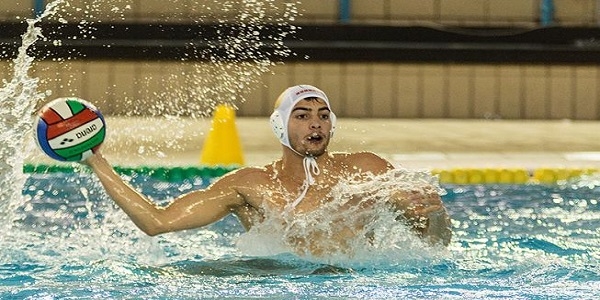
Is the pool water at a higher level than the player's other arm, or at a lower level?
Answer: lower

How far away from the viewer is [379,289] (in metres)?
3.94

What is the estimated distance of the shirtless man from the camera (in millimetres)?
4148

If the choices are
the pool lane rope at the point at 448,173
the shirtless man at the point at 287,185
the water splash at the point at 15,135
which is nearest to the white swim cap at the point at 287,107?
the shirtless man at the point at 287,185

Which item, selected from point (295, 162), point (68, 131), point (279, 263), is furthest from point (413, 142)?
point (68, 131)

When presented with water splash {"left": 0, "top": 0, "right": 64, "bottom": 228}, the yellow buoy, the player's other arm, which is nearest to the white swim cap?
the player's other arm

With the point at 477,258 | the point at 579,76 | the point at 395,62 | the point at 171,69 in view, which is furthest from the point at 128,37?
the point at 477,258

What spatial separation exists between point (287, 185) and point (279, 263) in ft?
0.94

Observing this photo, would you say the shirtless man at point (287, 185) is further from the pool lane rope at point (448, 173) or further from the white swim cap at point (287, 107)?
the pool lane rope at point (448, 173)

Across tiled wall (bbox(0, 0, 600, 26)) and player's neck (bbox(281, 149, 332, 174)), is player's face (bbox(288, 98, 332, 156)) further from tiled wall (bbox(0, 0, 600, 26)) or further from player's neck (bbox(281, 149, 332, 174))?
Result: tiled wall (bbox(0, 0, 600, 26))

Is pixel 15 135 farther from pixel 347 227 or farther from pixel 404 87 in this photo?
pixel 404 87

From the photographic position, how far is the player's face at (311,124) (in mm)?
4273

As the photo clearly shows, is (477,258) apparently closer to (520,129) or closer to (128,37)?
(520,129)

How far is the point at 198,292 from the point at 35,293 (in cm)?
52

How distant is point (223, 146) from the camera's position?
8.19 metres
